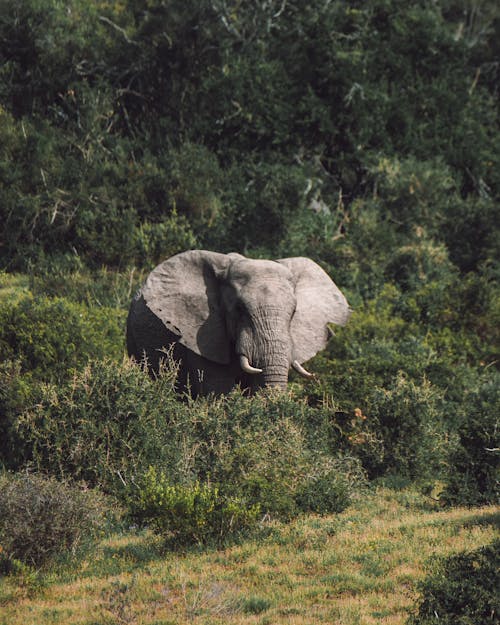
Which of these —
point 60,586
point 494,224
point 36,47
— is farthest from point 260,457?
point 36,47

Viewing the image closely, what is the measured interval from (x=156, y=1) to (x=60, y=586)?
25.9 metres

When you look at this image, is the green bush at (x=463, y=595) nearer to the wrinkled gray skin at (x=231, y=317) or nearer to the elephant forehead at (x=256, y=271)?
the wrinkled gray skin at (x=231, y=317)

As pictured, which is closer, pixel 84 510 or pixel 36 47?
pixel 84 510

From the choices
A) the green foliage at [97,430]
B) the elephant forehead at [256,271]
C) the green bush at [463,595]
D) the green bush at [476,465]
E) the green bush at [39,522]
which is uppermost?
the green bush at [463,595]

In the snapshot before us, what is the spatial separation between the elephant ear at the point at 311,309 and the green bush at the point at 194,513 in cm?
402

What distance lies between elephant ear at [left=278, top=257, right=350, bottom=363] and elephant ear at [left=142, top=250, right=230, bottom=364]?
2.97ft

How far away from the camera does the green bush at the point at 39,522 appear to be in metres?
10.8

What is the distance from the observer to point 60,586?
10.3 m

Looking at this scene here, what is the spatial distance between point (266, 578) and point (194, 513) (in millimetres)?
1235

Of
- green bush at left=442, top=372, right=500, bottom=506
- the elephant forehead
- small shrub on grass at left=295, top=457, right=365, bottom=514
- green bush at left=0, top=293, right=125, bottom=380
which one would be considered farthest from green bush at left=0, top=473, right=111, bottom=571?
green bush at left=0, top=293, right=125, bottom=380

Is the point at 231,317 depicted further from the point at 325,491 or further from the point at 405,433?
the point at 325,491

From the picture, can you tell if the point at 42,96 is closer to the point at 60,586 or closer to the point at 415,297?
the point at 415,297

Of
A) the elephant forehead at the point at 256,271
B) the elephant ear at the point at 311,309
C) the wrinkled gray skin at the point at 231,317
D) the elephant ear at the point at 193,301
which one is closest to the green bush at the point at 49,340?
the wrinkled gray skin at the point at 231,317

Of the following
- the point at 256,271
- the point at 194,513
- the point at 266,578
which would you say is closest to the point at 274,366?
the point at 256,271
